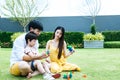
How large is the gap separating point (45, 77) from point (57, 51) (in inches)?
57.8

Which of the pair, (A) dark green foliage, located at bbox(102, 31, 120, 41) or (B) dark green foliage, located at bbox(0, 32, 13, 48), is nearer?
(B) dark green foliage, located at bbox(0, 32, 13, 48)

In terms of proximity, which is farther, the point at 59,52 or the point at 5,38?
the point at 5,38

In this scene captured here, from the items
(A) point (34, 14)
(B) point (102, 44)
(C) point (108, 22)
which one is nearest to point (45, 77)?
(B) point (102, 44)

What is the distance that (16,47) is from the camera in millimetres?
6277

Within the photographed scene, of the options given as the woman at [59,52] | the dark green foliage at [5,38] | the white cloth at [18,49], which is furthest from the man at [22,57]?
the dark green foliage at [5,38]

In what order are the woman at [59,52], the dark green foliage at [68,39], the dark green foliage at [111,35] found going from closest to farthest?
the woman at [59,52]
the dark green foliage at [68,39]
the dark green foliage at [111,35]

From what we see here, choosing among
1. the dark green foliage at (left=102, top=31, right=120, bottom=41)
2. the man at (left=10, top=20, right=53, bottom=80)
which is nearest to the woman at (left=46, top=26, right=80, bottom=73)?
the man at (left=10, top=20, right=53, bottom=80)

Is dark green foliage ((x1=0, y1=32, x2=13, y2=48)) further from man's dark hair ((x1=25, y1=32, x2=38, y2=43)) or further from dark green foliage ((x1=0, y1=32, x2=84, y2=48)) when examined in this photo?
man's dark hair ((x1=25, y1=32, x2=38, y2=43))

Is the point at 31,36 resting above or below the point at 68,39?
above

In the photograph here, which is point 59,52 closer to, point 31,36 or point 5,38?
point 31,36

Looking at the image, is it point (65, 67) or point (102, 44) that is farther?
point (102, 44)

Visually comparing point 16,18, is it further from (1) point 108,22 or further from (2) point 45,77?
(2) point 45,77

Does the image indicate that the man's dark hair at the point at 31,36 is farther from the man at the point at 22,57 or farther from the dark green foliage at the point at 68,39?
the dark green foliage at the point at 68,39

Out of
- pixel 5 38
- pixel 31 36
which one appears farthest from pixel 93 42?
pixel 31 36
